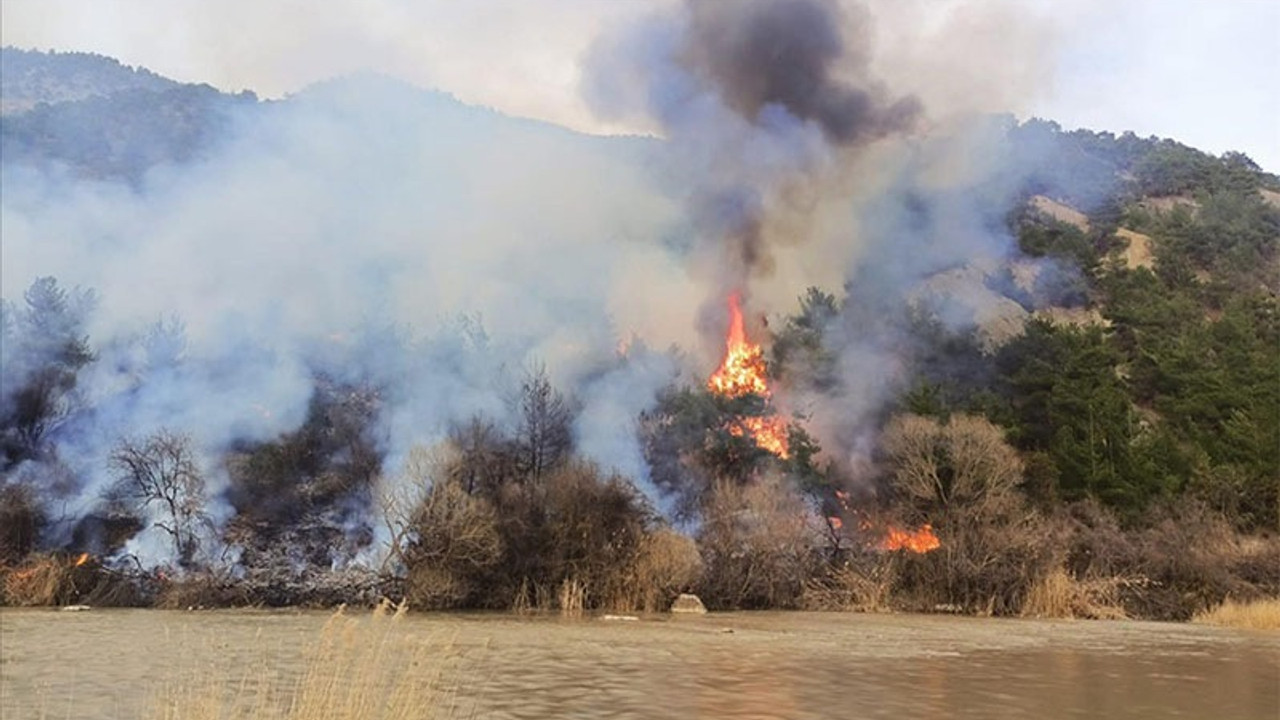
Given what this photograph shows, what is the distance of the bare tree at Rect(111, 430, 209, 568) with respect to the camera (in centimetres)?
3506

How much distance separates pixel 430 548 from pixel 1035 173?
9033 cm

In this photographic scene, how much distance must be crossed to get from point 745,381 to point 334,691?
43.7 meters

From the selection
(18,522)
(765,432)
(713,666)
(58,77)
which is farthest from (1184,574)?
(58,77)

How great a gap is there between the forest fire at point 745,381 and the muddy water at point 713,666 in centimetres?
1825

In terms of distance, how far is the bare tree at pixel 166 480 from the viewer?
115ft

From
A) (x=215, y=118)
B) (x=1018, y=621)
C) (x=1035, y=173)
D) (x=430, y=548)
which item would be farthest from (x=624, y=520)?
(x=1035, y=173)

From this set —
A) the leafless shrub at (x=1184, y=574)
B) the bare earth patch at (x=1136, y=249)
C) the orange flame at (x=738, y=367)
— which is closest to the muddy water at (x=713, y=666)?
the leafless shrub at (x=1184, y=574)

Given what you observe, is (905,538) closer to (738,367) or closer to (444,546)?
(738,367)

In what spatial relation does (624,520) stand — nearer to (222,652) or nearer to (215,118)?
(222,652)

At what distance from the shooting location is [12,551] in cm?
3278

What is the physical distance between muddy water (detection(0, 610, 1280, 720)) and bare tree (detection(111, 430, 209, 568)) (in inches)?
217

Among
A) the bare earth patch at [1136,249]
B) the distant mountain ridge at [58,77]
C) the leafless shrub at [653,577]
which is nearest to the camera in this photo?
the leafless shrub at [653,577]

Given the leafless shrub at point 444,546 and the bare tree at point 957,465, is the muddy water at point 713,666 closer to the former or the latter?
the leafless shrub at point 444,546

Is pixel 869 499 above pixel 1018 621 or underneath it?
above
